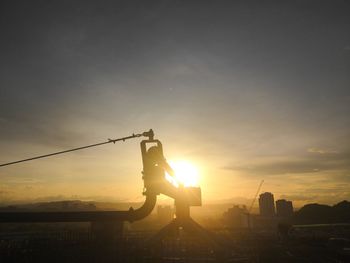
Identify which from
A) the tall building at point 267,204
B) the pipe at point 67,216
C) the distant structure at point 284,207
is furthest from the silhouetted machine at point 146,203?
the tall building at point 267,204

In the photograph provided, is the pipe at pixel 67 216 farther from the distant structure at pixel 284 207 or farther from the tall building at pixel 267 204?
the tall building at pixel 267 204

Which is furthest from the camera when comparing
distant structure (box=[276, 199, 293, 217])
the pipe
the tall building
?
the tall building

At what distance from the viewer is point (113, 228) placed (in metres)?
32.0

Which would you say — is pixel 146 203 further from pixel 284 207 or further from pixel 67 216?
pixel 284 207

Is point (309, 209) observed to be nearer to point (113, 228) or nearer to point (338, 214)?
point (338, 214)

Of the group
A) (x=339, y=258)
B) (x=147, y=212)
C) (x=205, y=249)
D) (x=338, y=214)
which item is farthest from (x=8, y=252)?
(x=338, y=214)

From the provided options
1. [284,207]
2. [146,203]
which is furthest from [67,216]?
[284,207]

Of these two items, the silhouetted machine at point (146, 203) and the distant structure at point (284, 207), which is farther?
the distant structure at point (284, 207)

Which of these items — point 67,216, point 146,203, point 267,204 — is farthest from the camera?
point 267,204

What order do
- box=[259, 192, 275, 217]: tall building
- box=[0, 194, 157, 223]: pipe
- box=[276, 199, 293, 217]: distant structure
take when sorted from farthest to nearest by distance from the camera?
box=[259, 192, 275, 217]: tall building, box=[276, 199, 293, 217]: distant structure, box=[0, 194, 157, 223]: pipe

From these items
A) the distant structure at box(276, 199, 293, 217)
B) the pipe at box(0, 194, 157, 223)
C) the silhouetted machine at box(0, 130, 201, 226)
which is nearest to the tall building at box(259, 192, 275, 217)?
the distant structure at box(276, 199, 293, 217)

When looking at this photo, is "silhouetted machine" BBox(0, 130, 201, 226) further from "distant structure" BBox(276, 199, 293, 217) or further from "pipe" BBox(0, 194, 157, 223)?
"distant structure" BBox(276, 199, 293, 217)

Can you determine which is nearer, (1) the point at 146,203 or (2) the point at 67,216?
(2) the point at 67,216

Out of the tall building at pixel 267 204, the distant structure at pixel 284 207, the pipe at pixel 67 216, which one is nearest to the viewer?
the pipe at pixel 67 216
